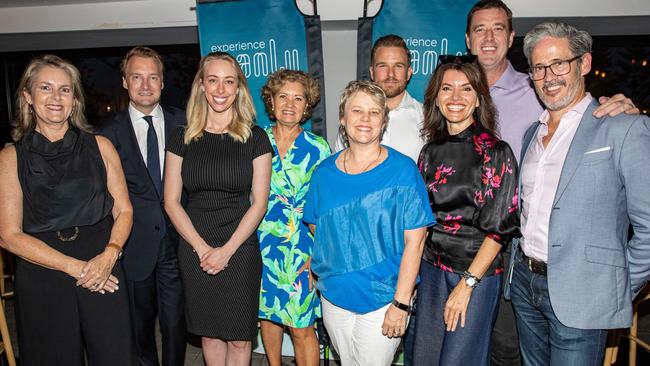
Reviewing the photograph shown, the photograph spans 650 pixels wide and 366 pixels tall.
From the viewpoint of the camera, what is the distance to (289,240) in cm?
258

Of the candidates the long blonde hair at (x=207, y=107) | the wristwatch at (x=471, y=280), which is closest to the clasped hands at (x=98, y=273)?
the long blonde hair at (x=207, y=107)

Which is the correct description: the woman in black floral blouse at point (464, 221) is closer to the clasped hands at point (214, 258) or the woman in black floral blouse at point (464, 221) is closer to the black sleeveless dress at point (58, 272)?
the clasped hands at point (214, 258)

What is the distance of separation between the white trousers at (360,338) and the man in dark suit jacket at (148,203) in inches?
43.4

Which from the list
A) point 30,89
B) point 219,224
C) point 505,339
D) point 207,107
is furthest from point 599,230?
point 30,89

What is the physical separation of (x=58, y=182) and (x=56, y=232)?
9.2 inches

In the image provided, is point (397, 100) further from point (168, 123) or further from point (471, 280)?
point (168, 123)

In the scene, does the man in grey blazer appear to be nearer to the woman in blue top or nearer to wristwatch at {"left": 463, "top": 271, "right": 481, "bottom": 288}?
wristwatch at {"left": 463, "top": 271, "right": 481, "bottom": 288}

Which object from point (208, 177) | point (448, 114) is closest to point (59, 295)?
point (208, 177)

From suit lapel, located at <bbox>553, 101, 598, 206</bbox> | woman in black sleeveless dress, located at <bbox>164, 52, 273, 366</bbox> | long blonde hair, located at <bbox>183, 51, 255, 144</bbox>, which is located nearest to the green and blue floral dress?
woman in black sleeveless dress, located at <bbox>164, 52, 273, 366</bbox>

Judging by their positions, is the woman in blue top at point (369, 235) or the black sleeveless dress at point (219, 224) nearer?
the woman in blue top at point (369, 235)

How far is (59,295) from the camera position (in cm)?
204

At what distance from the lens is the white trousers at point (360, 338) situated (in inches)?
79.3

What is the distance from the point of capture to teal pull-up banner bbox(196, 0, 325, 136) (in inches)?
130

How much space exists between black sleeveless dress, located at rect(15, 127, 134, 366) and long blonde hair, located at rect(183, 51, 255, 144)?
20.9 inches
